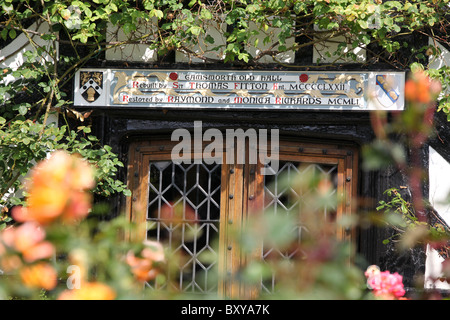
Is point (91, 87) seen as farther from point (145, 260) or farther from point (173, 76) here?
point (145, 260)

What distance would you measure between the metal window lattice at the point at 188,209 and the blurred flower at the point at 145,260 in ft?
9.66

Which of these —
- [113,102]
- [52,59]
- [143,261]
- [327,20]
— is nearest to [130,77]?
[113,102]

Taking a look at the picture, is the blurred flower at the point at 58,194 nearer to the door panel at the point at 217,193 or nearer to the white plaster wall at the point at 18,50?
the door panel at the point at 217,193

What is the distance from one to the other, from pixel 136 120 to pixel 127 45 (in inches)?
21.3

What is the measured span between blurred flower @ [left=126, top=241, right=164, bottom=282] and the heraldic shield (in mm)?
3099

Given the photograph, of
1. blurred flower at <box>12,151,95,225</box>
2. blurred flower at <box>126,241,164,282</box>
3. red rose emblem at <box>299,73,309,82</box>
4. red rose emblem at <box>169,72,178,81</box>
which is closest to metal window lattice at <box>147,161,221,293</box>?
red rose emblem at <box>169,72,178,81</box>

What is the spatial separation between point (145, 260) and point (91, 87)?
313cm

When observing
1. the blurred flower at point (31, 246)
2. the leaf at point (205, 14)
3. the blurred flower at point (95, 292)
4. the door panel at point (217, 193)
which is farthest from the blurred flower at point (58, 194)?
the door panel at point (217, 193)

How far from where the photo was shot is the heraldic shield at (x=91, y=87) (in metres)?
3.98

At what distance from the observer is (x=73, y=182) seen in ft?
2.66

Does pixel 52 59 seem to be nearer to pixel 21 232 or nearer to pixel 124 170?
pixel 124 170

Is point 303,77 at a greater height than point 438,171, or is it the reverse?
point 303,77

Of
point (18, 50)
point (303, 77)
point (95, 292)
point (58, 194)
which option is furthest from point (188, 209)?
point (58, 194)

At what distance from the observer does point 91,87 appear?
13.0ft
